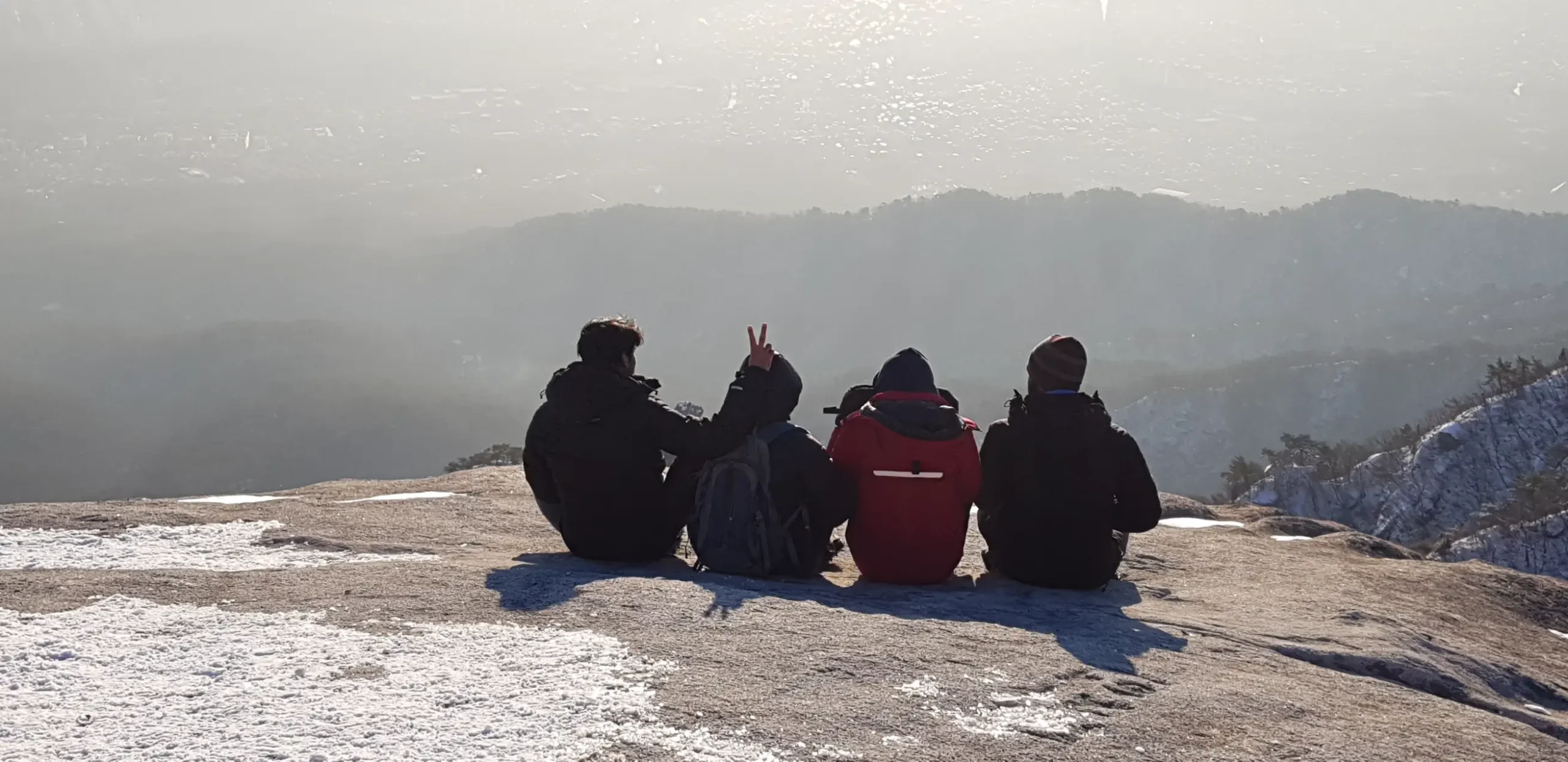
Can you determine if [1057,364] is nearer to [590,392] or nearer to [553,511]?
[590,392]

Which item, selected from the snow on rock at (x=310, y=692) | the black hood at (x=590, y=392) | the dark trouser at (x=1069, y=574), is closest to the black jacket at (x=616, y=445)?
the black hood at (x=590, y=392)

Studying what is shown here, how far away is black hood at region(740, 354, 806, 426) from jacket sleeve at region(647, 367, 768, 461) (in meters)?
0.03

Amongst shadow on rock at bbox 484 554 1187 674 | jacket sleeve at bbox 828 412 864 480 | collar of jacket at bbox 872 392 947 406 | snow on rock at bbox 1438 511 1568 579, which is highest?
collar of jacket at bbox 872 392 947 406

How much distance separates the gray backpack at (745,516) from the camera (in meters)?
6.77

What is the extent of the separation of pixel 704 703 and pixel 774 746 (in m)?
0.41

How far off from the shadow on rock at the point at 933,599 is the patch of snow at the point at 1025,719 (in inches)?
27.2

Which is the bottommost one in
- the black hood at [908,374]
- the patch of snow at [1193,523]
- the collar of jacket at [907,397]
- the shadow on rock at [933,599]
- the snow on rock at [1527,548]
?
the snow on rock at [1527,548]

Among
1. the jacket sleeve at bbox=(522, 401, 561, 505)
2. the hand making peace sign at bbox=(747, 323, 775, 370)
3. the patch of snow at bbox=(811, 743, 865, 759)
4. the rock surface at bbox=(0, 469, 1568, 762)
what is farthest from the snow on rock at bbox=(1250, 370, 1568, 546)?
the patch of snow at bbox=(811, 743, 865, 759)

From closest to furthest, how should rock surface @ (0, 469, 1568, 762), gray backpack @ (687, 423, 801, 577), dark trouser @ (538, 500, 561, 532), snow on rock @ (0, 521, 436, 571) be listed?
rock surface @ (0, 469, 1568, 762) < snow on rock @ (0, 521, 436, 571) < gray backpack @ (687, 423, 801, 577) < dark trouser @ (538, 500, 561, 532)

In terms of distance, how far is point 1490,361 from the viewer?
73.7 m

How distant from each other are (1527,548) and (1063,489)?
18.3 meters

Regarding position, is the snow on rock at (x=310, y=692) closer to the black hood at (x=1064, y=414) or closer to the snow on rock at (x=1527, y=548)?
the black hood at (x=1064, y=414)

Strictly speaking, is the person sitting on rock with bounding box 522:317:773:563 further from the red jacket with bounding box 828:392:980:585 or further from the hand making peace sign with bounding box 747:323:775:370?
the red jacket with bounding box 828:392:980:585

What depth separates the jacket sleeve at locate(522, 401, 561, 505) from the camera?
701 cm
